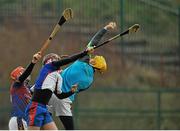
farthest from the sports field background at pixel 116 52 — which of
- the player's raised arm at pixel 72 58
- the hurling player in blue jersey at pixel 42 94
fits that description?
the player's raised arm at pixel 72 58

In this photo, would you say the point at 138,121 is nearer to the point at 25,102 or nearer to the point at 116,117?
the point at 116,117

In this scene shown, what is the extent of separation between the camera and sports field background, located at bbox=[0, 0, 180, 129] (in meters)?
19.6

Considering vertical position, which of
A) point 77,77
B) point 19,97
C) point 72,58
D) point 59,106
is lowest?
point 59,106

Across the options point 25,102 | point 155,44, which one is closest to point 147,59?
point 155,44

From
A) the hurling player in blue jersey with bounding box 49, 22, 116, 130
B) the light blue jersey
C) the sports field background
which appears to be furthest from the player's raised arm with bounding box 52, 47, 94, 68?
the sports field background

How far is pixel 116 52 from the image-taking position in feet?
66.9

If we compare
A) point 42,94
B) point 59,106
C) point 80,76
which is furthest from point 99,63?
point 42,94

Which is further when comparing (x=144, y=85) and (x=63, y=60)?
(x=144, y=85)

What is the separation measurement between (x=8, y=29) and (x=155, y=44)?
3.64 metres

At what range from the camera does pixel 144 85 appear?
813 inches

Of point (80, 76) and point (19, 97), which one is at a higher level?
point (80, 76)

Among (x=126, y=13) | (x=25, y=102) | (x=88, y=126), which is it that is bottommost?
(x=88, y=126)

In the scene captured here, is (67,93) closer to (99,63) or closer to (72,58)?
(99,63)

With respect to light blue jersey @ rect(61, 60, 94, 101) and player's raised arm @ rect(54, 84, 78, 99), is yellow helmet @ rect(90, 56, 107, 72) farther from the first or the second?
player's raised arm @ rect(54, 84, 78, 99)
